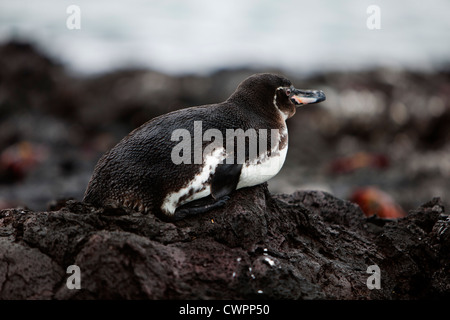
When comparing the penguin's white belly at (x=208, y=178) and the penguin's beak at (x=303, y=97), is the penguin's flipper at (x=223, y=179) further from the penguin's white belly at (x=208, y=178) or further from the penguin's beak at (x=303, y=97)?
the penguin's beak at (x=303, y=97)

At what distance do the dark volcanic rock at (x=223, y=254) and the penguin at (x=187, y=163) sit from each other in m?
0.15

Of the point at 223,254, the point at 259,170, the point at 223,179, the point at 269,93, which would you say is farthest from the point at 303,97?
the point at 223,254

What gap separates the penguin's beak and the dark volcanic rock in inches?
40.5

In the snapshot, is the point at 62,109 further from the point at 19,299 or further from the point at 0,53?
the point at 19,299

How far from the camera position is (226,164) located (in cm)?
484

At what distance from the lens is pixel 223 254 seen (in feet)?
14.3

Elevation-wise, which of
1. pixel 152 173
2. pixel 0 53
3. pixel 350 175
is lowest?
pixel 350 175
